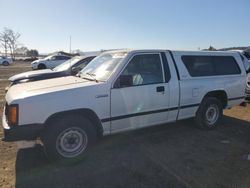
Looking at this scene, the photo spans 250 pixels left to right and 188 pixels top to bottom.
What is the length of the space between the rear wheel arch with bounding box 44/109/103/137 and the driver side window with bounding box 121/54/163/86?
0.87 meters

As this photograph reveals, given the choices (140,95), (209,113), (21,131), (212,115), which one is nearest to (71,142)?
(21,131)

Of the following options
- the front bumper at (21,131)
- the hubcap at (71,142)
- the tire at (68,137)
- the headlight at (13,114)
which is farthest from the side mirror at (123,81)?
the headlight at (13,114)

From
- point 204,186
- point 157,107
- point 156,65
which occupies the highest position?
point 156,65

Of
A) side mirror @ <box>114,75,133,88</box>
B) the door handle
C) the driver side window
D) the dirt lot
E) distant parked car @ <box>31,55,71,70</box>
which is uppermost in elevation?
distant parked car @ <box>31,55,71,70</box>

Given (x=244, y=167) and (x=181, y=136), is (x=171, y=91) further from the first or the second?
(x=244, y=167)

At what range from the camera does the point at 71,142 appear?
14.4 feet

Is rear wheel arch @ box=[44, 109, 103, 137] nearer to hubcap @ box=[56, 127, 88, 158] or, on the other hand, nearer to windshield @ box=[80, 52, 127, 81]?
hubcap @ box=[56, 127, 88, 158]

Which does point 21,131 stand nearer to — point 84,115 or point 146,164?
point 84,115

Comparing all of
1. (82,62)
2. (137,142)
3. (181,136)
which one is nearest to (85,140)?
(137,142)

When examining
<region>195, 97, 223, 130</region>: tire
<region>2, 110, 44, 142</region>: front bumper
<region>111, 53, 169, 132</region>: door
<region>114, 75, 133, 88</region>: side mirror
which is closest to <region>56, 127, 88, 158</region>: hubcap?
<region>2, 110, 44, 142</region>: front bumper

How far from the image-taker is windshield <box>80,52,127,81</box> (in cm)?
479

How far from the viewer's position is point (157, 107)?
5.07 meters

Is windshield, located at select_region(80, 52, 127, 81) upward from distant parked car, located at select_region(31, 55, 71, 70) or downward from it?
downward

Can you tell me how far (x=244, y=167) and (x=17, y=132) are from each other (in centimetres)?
356
